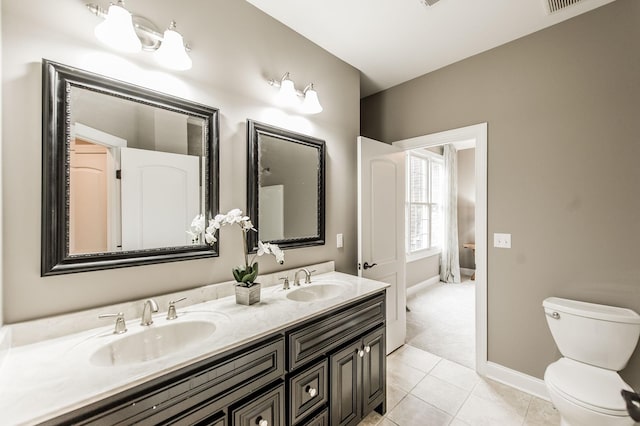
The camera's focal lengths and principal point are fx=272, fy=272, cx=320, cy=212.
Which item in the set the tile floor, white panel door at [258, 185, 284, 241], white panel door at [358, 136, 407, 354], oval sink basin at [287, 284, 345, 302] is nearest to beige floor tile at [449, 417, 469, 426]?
the tile floor

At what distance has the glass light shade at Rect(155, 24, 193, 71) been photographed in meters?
1.36

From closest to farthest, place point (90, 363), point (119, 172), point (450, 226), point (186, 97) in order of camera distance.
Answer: point (90, 363) → point (119, 172) → point (186, 97) → point (450, 226)

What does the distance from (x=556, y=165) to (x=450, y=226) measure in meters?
3.32

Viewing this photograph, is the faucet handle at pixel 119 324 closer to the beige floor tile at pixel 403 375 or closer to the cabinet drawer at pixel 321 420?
the cabinet drawer at pixel 321 420

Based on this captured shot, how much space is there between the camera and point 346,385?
1558mm

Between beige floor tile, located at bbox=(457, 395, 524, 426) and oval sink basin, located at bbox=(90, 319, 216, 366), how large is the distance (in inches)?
70.7

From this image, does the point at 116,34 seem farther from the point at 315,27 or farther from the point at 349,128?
the point at 349,128

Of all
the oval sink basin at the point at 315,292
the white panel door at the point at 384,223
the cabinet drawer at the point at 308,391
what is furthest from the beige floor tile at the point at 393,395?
the oval sink basin at the point at 315,292

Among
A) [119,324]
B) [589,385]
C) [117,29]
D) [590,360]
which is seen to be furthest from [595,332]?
[117,29]

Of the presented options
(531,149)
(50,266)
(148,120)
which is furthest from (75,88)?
(531,149)

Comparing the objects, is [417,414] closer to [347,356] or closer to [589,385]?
[347,356]

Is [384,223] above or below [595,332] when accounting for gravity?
above

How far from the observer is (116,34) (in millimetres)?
1192

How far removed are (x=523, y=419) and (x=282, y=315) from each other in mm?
1818
